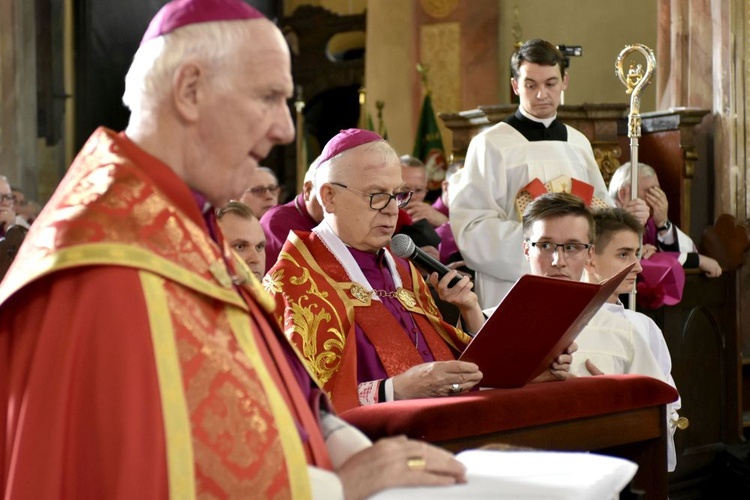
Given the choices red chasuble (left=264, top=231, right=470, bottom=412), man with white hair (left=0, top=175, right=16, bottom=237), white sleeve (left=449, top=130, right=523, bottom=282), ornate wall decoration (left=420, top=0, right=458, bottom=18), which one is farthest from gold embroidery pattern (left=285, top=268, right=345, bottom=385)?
ornate wall decoration (left=420, top=0, right=458, bottom=18)

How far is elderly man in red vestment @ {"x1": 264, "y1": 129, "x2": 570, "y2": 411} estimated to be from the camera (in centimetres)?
376

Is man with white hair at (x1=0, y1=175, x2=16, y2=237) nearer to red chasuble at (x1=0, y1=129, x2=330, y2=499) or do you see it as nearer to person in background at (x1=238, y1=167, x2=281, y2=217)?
person in background at (x1=238, y1=167, x2=281, y2=217)

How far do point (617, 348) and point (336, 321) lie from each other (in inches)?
52.3

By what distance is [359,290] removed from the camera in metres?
3.98

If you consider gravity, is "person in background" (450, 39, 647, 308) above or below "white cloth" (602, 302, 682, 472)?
above

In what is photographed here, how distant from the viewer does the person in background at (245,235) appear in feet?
14.8


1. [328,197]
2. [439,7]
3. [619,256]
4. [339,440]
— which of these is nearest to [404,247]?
[328,197]

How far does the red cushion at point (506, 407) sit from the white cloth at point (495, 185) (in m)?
2.46

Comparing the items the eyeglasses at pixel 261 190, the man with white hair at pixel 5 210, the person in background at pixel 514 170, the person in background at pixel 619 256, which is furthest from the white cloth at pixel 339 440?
the man with white hair at pixel 5 210

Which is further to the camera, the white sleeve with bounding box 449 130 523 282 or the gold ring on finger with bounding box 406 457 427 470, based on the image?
the white sleeve with bounding box 449 130 523 282

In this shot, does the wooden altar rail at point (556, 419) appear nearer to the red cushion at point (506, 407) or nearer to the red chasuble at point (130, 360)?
the red cushion at point (506, 407)

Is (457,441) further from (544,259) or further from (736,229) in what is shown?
(736,229)

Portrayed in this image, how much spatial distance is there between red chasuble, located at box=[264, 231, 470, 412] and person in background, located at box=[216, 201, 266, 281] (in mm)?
462

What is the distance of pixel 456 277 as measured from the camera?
3.87 metres
